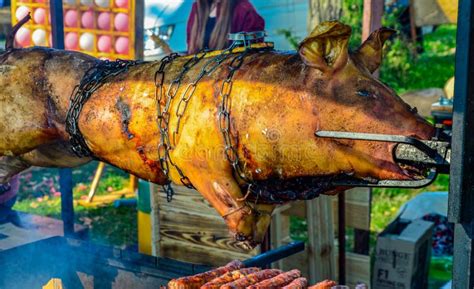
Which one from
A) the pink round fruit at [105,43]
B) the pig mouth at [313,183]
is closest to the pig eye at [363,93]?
the pig mouth at [313,183]

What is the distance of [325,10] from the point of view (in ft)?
27.0

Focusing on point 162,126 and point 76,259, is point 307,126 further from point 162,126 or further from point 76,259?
point 76,259

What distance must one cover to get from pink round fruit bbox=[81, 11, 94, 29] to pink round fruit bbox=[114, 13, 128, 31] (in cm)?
33

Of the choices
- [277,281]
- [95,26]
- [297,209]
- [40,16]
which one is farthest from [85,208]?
[277,281]

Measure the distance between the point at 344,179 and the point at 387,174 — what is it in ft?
0.61

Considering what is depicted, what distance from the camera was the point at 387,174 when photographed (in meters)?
2.31

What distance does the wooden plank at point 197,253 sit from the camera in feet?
15.1

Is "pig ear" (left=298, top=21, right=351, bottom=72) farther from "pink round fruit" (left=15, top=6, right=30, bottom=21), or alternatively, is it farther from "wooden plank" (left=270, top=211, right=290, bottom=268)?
"pink round fruit" (left=15, top=6, right=30, bottom=21)

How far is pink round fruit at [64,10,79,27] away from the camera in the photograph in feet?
24.9

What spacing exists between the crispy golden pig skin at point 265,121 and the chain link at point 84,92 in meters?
0.06

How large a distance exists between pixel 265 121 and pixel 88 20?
5535 millimetres

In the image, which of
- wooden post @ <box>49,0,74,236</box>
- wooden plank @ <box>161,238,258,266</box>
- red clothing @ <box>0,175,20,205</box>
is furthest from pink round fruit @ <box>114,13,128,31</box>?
wooden plank @ <box>161,238,258,266</box>

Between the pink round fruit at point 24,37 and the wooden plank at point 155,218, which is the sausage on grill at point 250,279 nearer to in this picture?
the wooden plank at point 155,218

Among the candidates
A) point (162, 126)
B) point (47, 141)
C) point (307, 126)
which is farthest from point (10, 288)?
point (307, 126)
